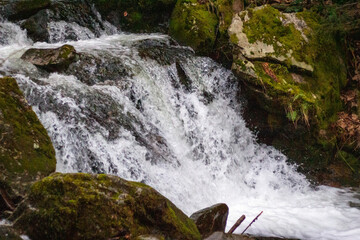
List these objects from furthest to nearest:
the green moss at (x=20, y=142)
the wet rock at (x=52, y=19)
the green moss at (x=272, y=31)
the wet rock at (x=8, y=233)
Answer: the wet rock at (x=52, y=19)
the green moss at (x=272, y=31)
the green moss at (x=20, y=142)
the wet rock at (x=8, y=233)

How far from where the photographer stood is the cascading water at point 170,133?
192 inches

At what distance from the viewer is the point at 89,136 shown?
4.82m

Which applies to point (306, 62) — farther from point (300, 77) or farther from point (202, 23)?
point (202, 23)

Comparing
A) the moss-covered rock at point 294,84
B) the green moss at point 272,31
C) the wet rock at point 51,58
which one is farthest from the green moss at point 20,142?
the green moss at point 272,31

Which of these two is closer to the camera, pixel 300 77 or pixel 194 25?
pixel 300 77

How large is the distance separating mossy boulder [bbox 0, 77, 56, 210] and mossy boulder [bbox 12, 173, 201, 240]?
0.66m

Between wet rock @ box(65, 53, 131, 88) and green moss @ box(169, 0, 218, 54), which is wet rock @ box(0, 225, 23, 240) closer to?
wet rock @ box(65, 53, 131, 88)

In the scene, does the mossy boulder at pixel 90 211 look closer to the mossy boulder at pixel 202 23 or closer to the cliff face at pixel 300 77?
the cliff face at pixel 300 77

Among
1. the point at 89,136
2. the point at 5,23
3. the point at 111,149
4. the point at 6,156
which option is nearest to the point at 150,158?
the point at 111,149

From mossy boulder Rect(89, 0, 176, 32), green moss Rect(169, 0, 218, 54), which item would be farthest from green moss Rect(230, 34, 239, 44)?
mossy boulder Rect(89, 0, 176, 32)

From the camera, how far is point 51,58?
19.2ft

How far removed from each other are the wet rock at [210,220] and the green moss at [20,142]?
165cm

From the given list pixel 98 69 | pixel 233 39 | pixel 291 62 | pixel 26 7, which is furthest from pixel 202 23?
pixel 26 7

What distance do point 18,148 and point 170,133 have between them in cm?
295
